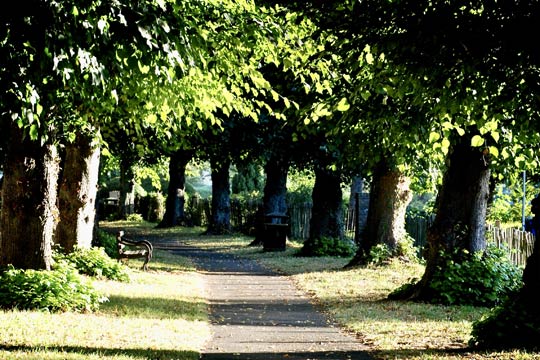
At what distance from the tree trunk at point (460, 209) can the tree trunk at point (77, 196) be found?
7.37 metres

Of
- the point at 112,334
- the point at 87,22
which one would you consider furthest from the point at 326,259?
the point at 87,22

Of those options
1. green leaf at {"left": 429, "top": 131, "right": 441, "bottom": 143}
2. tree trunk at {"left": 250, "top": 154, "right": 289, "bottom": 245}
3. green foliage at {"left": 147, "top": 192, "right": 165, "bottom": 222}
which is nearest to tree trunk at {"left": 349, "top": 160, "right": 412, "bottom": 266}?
tree trunk at {"left": 250, "top": 154, "right": 289, "bottom": 245}

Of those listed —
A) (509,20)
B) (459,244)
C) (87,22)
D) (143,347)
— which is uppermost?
(509,20)

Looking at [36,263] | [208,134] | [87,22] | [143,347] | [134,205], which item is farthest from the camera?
[134,205]

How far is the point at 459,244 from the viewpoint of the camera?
47.4ft

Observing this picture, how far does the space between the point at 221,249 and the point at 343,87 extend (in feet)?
68.9

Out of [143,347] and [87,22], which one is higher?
[87,22]

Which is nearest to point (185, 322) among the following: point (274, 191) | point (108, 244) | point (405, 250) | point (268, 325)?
point (268, 325)

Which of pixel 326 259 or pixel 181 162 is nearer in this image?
pixel 326 259

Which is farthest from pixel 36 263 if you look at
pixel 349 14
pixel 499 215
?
pixel 499 215

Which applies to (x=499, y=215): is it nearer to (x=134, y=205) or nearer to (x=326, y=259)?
(x=326, y=259)

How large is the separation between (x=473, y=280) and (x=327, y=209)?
503 inches

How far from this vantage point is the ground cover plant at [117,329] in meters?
8.73

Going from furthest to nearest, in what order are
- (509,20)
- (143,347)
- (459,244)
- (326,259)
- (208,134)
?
1. (208,134)
2. (326,259)
3. (459,244)
4. (143,347)
5. (509,20)
